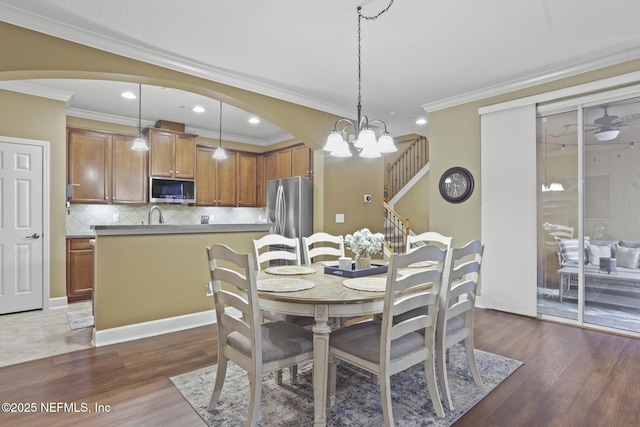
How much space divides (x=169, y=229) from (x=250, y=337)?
2093 mm

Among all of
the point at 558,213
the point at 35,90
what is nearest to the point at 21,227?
the point at 35,90

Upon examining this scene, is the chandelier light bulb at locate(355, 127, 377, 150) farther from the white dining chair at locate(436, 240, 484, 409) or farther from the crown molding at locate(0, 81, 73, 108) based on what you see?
the crown molding at locate(0, 81, 73, 108)

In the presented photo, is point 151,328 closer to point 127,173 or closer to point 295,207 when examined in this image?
point 295,207

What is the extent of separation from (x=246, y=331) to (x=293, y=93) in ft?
10.4

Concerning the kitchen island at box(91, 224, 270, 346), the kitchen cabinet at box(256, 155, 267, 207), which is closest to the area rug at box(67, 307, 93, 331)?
the kitchen island at box(91, 224, 270, 346)

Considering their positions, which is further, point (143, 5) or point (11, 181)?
point (11, 181)

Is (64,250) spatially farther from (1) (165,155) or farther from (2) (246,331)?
(2) (246,331)

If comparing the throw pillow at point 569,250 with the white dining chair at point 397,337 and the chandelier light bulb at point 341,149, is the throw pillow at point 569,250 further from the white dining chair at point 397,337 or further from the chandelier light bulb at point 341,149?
the chandelier light bulb at point 341,149

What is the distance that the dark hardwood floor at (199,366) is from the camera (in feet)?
6.53

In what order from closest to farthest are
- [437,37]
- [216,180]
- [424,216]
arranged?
[437,37] < [216,180] < [424,216]

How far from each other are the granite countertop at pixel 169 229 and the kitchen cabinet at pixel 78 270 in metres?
1.89

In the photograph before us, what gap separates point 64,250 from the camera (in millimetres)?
4422

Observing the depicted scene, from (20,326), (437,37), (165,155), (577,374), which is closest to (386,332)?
(577,374)

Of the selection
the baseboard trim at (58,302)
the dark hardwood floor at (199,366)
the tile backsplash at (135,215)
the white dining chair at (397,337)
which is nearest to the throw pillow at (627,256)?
the dark hardwood floor at (199,366)
